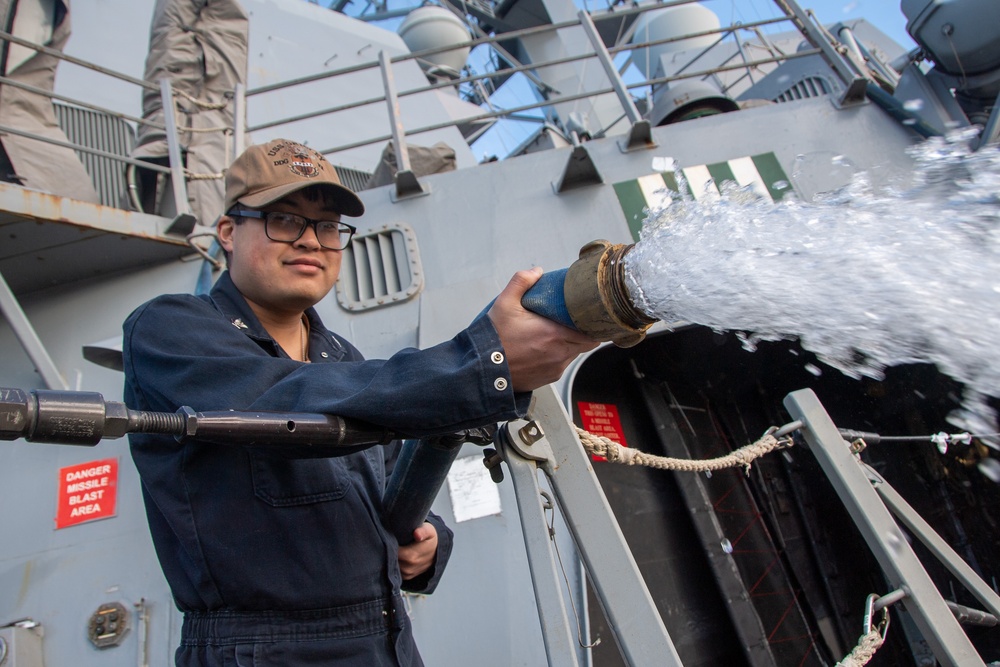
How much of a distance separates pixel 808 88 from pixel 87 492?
7156mm

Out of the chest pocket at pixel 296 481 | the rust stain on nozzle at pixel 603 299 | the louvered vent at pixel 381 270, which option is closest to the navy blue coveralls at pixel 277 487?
the chest pocket at pixel 296 481

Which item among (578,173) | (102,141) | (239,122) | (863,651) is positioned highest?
(102,141)

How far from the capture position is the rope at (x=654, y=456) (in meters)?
1.34

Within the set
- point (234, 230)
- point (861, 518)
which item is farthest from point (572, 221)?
point (234, 230)

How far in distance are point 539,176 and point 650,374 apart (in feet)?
3.58

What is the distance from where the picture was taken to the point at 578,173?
3.18m

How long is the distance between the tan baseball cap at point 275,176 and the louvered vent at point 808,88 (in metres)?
6.82

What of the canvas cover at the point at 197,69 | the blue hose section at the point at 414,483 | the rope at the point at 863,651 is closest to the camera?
the blue hose section at the point at 414,483

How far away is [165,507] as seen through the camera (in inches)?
43.9

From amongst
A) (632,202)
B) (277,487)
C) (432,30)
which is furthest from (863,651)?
(432,30)

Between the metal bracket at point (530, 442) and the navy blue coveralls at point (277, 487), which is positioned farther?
the metal bracket at point (530, 442)

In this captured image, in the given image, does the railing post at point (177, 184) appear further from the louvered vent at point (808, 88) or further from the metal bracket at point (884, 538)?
the louvered vent at point (808, 88)

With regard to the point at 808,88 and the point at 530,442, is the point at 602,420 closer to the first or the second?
the point at 530,442

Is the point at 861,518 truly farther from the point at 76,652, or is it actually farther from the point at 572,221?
the point at 76,652
